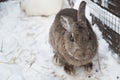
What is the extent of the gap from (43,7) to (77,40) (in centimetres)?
218

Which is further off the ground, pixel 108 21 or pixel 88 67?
pixel 108 21

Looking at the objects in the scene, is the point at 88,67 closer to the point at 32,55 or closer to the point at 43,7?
the point at 32,55

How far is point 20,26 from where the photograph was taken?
5.45 metres

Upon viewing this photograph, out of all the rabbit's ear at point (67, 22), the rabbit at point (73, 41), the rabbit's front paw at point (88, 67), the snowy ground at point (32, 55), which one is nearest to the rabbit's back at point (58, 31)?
the rabbit at point (73, 41)

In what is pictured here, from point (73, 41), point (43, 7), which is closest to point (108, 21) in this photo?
point (73, 41)

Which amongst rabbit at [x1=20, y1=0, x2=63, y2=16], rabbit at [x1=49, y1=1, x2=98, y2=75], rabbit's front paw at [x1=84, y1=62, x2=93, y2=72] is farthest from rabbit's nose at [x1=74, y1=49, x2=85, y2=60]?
rabbit at [x1=20, y1=0, x2=63, y2=16]

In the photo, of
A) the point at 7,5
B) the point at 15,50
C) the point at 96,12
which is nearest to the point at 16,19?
the point at 7,5

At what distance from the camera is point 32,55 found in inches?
181

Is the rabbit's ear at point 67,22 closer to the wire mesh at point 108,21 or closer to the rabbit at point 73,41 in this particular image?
the rabbit at point 73,41

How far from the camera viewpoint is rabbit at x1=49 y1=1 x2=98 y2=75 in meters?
3.63

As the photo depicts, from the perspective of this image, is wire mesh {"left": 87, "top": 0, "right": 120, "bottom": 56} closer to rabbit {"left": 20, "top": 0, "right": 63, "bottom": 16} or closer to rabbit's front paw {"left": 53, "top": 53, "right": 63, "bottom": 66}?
rabbit's front paw {"left": 53, "top": 53, "right": 63, "bottom": 66}

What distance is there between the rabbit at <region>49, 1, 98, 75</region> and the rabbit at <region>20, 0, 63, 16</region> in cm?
125

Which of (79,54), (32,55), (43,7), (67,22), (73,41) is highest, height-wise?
(67,22)

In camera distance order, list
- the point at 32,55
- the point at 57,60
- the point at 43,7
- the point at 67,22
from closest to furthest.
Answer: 1. the point at 67,22
2. the point at 57,60
3. the point at 32,55
4. the point at 43,7
